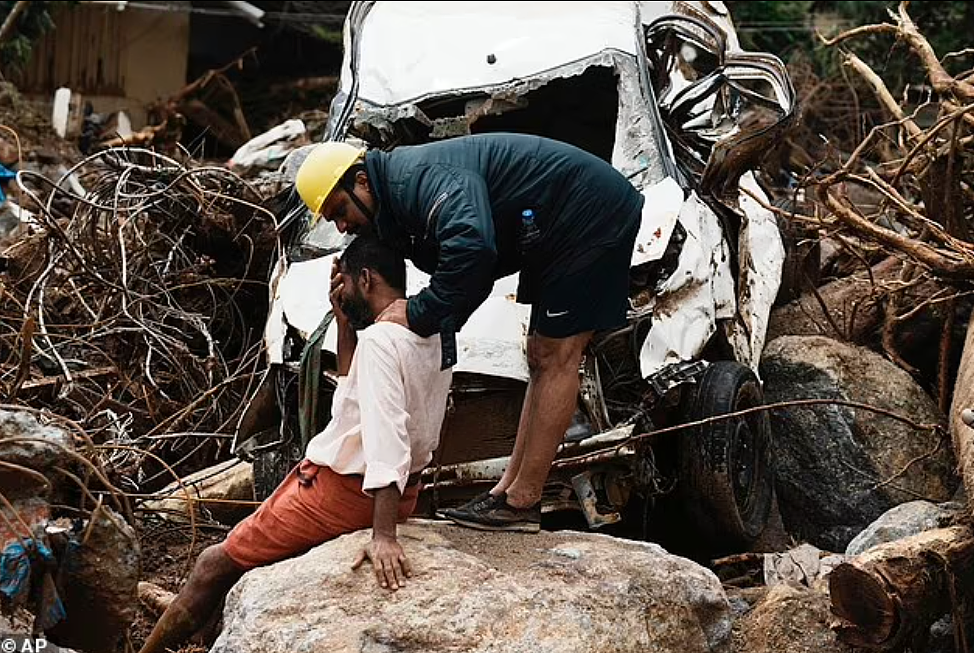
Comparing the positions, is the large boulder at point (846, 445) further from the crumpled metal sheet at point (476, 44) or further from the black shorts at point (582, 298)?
the black shorts at point (582, 298)

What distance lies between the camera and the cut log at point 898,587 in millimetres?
4852

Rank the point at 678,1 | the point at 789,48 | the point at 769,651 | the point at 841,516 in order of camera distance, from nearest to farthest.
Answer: the point at 769,651
the point at 841,516
the point at 678,1
the point at 789,48

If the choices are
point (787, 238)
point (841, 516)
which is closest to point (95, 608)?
point (841, 516)

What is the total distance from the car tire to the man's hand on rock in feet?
8.34

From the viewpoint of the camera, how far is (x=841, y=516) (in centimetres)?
741

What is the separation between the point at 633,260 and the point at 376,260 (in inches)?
72.2

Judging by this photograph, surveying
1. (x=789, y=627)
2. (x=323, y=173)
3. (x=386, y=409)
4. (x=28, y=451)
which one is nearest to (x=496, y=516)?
(x=386, y=409)

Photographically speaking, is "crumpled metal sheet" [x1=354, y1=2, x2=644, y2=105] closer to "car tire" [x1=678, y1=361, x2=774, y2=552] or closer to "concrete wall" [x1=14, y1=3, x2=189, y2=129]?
"car tire" [x1=678, y1=361, x2=774, y2=552]

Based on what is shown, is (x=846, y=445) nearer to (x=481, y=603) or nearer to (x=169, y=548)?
(x=169, y=548)

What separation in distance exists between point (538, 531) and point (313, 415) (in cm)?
138

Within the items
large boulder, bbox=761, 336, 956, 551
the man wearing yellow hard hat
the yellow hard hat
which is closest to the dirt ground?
the man wearing yellow hard hat

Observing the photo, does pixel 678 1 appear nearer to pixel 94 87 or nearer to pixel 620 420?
pixel 620 420

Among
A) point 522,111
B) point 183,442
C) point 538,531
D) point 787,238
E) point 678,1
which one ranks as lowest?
point 183,442

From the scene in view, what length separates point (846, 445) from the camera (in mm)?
A: 7508
